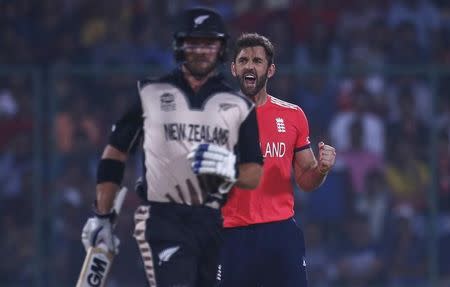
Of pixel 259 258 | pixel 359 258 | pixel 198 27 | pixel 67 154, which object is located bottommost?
pixel 359 258

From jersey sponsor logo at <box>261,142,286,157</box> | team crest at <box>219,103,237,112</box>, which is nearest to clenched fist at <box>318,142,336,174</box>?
jersey sponsor logo at <box>261,142,286,157</box>

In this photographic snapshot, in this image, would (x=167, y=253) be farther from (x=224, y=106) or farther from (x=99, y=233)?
(x=224, y=106)

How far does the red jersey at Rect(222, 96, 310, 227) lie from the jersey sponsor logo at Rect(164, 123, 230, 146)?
1.37 meters

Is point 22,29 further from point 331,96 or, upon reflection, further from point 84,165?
point 331,96

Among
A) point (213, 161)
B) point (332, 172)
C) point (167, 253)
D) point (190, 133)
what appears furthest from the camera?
point (332, 172)

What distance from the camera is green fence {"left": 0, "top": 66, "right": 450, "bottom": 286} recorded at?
1323 centimetres

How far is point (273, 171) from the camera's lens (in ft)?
25.7

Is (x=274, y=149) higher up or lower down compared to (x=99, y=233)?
higher up

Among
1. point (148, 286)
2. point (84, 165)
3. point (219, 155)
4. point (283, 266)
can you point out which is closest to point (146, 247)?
point (148, 286)

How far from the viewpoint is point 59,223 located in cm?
1334

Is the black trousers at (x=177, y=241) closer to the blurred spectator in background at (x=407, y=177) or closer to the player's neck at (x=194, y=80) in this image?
the player's neck at (x=194, y=80)

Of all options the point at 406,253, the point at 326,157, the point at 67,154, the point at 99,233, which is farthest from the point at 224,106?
the point at 406,253

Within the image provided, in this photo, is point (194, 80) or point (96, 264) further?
point (96, 264)

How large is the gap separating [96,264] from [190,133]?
3.01ft
